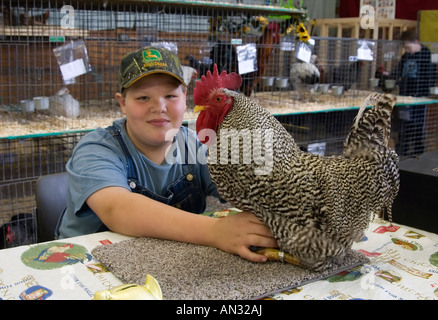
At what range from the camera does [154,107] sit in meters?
1.40

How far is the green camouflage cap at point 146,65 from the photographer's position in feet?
4.49

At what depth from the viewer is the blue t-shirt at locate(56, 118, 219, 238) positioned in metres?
1.28

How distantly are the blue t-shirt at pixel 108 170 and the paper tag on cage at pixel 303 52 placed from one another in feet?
6.68

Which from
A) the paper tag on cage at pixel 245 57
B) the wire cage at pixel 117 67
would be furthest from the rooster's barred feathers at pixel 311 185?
the paper tag on cage at pixel 245 57

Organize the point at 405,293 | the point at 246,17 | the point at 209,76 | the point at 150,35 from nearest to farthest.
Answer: the point at 405,293, the point at 209,76, the point at 150,35, the point at 246,17

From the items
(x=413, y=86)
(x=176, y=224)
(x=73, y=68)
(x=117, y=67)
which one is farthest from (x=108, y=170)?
(x=413, y=86)

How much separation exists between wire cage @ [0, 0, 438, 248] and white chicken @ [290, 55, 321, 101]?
0.01 metres

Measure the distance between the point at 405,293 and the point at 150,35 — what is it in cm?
310

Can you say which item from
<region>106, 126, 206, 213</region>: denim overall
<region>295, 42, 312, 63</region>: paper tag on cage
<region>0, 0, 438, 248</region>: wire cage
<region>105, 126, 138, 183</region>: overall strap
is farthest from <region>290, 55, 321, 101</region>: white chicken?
<region>105, 126, 138, 183</region>: overall strap

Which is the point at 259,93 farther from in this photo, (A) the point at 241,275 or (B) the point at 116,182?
(A) the point at 241,275

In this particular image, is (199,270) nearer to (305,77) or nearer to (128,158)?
(128,158)

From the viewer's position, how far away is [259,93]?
3.92m
